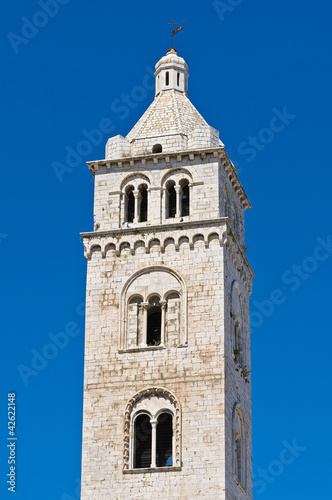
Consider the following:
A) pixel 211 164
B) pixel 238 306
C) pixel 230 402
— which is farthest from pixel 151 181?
pixel 230 402

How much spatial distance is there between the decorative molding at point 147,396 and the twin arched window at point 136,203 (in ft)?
25.5

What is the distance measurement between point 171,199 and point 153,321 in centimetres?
555

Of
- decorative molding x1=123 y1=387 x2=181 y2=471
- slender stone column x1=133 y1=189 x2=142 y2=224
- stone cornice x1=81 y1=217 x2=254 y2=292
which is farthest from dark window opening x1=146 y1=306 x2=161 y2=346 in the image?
slender stone column x1=133 y1=189 x2=142 y2=224

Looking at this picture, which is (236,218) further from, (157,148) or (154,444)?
(154,444)

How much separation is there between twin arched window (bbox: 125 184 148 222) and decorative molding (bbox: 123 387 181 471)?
777 cm

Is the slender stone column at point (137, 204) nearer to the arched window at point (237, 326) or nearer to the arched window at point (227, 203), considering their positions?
the arched window at point (227, 203)

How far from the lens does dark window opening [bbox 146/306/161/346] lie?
1994 inches

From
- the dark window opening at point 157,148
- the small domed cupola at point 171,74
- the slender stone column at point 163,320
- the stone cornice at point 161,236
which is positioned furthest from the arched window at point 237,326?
the small domed cupola at point 171,74

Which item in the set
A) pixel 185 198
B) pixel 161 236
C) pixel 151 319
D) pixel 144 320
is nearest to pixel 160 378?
pixel 144 320

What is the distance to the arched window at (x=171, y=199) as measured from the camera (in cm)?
5306

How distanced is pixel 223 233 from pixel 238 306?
12.0 ft

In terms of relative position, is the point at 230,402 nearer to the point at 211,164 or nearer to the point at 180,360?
the point at 180,360

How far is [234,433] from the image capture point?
4953 cm

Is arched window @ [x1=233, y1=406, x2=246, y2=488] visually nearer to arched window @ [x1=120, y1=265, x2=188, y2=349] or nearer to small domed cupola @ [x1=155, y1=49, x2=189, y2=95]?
arched window @ [x1=120, y1=265, x2=188, y2=349]
